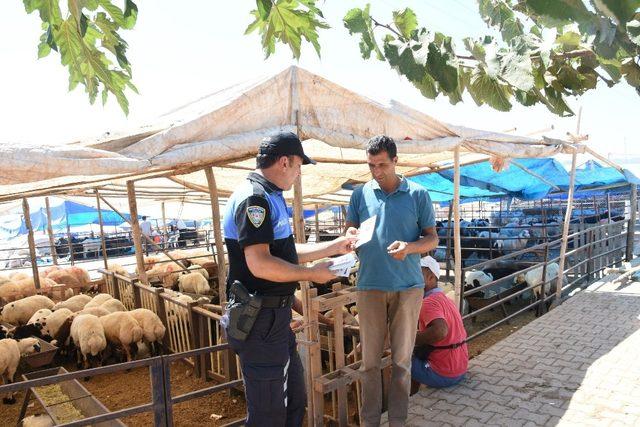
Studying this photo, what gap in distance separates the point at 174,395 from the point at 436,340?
3.33m

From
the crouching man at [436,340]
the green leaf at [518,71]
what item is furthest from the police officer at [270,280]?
the crouching man at [436,340]

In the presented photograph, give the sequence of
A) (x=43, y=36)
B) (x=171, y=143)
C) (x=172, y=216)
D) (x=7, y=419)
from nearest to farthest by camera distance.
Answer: (x=43, y=36), (x=171, y=143), (x=7, y=419), (x=172, y=216)

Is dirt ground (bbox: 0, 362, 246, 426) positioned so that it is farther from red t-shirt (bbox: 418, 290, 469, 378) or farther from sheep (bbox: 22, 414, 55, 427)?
red t-shirt (bbox: 418, 290, 469, 378)

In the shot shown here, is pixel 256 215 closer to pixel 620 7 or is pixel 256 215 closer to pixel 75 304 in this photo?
pixel 620 7

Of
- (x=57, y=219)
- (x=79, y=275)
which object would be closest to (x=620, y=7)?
(x=79, y=275)

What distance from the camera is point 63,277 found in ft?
32.2

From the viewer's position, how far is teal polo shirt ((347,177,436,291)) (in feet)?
11.1

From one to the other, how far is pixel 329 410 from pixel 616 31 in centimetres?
457

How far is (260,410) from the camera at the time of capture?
2.54 m

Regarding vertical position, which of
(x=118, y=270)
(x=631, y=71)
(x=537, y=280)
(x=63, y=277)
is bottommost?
(x=537, y=280)

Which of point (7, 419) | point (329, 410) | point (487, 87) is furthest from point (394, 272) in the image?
point (7, 419)

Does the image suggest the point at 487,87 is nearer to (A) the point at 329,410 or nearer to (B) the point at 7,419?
(A) the point at 329,410

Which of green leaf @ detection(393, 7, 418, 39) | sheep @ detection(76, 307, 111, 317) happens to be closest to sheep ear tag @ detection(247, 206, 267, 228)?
green leaf @ detection(393, 7, 418, 39)

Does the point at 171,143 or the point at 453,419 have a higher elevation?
the point at 171,143
